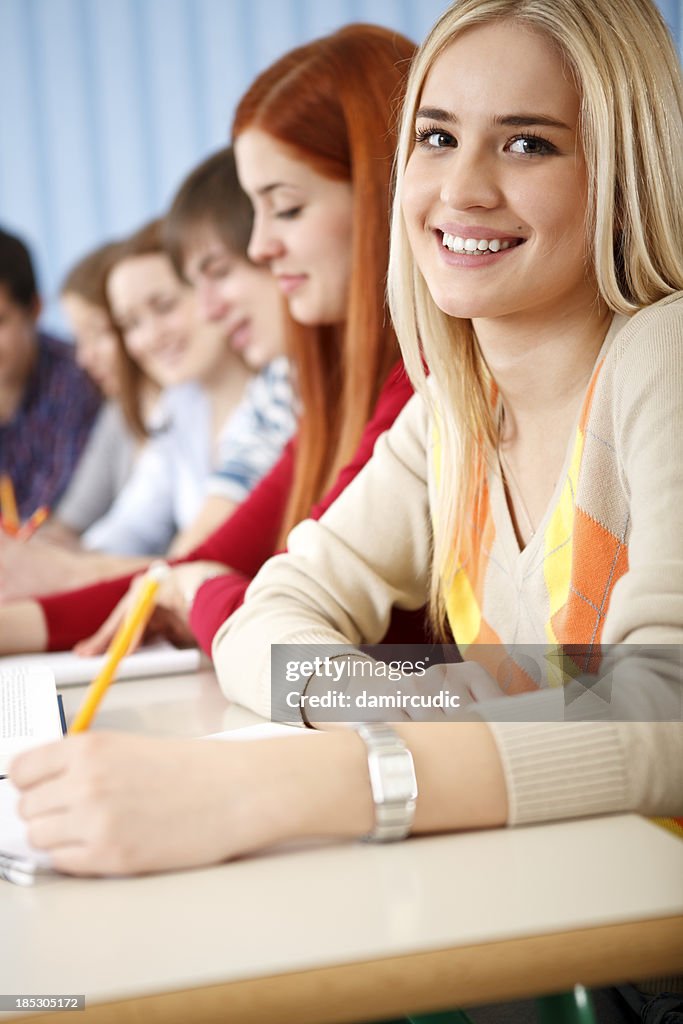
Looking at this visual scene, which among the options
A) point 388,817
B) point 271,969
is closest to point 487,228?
point 388,817

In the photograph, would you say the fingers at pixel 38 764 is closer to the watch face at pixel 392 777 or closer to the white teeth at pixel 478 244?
the watch face at pixel 392 777

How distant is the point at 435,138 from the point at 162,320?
5.80 ft

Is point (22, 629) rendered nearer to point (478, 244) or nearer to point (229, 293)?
point (478, 244)

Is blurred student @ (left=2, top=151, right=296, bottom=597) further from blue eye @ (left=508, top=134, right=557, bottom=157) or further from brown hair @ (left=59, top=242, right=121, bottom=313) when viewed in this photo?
blue eye @ (left=508, top=134, right=557, bottom=157)

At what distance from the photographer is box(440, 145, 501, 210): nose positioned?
0.82m

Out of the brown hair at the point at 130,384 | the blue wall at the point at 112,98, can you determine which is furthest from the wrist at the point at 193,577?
the blue wall at the point at 112,98

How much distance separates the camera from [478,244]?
0.85 meters

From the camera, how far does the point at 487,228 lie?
837 millimetres

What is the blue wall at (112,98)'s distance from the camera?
338 cm

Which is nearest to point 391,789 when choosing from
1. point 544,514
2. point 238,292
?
point 544,514

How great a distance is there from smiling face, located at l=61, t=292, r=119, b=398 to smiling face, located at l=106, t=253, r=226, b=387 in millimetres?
229

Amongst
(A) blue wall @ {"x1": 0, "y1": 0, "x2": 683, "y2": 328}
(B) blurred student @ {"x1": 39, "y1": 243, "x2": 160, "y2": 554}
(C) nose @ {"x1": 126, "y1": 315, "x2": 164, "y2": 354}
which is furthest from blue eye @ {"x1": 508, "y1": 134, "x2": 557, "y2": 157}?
(A) blue wall @ {"x1": 0, "y1": 0, "x2": 683, "y2": 328}

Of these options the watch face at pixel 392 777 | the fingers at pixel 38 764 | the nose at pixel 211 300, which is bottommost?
the watch face at pixel 392 777

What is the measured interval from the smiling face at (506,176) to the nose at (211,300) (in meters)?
1.33
